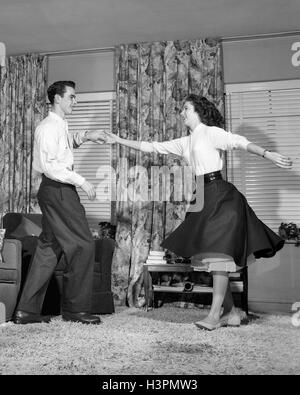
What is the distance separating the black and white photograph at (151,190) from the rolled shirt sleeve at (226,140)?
12 millimetres

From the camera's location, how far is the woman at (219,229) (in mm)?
2924

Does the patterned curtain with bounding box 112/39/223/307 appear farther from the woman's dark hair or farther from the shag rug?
the woman's dark hair

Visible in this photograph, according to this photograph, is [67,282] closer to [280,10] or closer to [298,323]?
[298,323]

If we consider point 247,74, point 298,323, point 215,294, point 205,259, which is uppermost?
point 247,74

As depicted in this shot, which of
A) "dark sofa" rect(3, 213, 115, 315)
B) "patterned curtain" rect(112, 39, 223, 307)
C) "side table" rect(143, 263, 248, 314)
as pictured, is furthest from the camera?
"patterned curtain" rect(112, 39, 223, 307)

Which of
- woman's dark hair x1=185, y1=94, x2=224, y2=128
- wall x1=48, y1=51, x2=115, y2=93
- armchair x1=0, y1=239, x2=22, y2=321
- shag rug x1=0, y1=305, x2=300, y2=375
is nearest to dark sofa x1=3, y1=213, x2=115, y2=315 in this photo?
armchair x1=0, y1=239, x2=22, y2=321

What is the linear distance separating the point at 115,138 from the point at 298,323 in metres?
1.91

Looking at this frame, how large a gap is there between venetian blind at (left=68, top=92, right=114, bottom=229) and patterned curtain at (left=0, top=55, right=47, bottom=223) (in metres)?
0.46

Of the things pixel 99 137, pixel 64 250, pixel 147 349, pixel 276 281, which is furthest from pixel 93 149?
pixel 147 349

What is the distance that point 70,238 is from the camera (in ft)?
9.96

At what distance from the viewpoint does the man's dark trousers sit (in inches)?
120

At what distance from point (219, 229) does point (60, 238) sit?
104 cm

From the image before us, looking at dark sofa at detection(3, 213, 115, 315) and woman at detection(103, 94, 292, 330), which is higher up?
woman at detection(103, 94, 292, 330)
